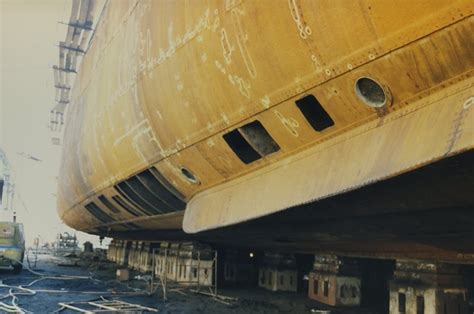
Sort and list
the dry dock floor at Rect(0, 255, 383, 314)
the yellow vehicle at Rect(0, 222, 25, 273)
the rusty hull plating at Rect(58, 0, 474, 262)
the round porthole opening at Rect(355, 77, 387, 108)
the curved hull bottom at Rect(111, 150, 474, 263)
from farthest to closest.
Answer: the yellow vehicle at Rect(0, 222, 25, 273) → the dry dock floor at Rect(0, 255, 383, 314) → the round porthole opening at Rect(355, 77, 387, 108) → the curved hull bottom at Rect(111, 150, 474, 263) → the rusty hull plating at Rect(58, 0, 474, 262)

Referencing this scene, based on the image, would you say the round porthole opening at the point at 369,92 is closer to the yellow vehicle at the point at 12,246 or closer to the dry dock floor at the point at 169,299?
the dry dock floor at the point at 169,299

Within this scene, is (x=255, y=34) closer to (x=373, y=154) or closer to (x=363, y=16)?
(x=363, y=16)

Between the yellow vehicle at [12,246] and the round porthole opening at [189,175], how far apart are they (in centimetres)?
1145

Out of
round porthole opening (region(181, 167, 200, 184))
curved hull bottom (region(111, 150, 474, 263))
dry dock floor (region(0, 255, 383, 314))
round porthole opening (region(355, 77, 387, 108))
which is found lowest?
dry dock floor (region(0, 255, 383, 314))

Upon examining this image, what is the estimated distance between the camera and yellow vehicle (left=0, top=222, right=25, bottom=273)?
17500 millimetres

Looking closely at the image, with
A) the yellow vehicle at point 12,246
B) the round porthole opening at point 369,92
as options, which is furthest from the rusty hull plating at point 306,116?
the yellow vehicle at point 12,246

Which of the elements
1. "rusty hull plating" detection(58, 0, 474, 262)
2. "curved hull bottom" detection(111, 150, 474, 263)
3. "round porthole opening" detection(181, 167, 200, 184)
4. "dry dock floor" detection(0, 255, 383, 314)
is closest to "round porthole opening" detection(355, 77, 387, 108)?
"rusty hull plating" detection(58, 0, 474, 262)

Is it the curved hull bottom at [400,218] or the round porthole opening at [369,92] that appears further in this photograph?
the round porthole opening at [369,92]

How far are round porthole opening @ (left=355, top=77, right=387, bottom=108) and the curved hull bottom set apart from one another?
949 millimetres

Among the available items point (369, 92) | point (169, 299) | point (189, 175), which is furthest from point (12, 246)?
point (369, 92)

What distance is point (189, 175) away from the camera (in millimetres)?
9391

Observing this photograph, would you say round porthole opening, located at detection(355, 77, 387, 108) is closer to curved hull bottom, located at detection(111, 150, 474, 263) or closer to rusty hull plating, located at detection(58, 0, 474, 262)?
rusty hull plating, located at detection(58, 0, 474, 262)

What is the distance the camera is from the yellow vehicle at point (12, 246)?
17.5 m

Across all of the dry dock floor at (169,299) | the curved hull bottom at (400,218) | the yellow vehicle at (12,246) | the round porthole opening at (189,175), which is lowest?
the dry dock floor at (169,299)
